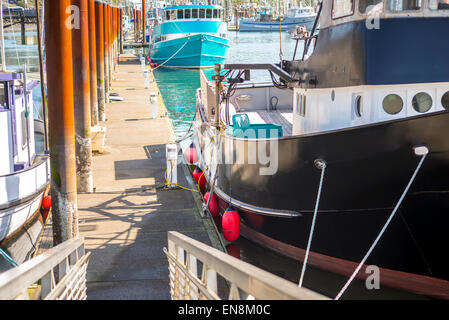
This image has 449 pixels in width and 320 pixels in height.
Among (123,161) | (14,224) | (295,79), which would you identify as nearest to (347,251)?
(295,79)

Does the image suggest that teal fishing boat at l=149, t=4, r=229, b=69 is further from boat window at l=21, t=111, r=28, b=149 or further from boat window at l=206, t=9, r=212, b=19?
boat window at l=21, t=111, r=28, b=149

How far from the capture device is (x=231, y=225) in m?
10.1

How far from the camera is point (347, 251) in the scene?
836 cm

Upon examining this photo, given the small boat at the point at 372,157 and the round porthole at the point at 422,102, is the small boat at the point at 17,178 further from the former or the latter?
the round porthole at the point at 422,102

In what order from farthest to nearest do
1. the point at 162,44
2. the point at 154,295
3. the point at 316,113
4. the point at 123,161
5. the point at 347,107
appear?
the point at 162,44, the point at 123,161, the point at 316,113, the point at 347,107, the point at 154,295

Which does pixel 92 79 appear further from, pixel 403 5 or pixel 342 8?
pixel 403 5

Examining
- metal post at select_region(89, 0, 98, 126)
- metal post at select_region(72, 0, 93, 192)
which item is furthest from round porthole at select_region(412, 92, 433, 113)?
metal post at select_region(89, 0, 98, 126)

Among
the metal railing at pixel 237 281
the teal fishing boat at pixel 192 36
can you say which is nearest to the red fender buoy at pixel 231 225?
the metal railing at pixel 237 281

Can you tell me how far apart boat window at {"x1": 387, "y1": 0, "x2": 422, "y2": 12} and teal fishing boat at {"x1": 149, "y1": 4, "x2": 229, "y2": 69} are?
45930mm

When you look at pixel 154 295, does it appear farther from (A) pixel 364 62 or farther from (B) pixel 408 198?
A: (A) pixel 364 62

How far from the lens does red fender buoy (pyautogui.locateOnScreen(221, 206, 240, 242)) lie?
33.2 feet

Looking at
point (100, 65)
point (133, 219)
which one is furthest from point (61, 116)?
point (100, 65)

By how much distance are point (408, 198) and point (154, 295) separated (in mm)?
3569

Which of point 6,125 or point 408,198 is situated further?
point 6,125
